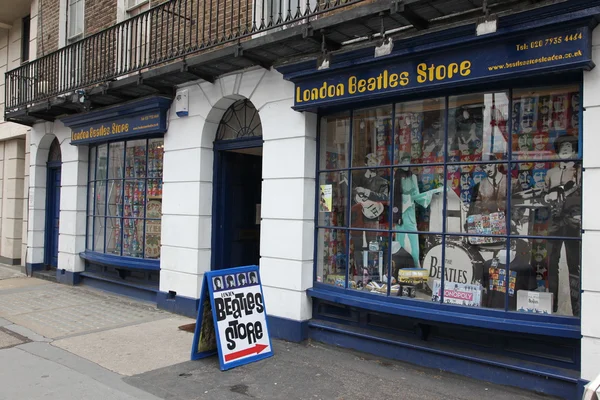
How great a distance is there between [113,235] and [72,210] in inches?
58.3

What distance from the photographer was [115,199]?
1011 cm

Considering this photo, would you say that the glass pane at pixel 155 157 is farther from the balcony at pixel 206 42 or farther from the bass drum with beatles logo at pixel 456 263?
the bass drum with beatles logo at pixel 456 263

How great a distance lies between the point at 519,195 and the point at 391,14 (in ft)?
7.62

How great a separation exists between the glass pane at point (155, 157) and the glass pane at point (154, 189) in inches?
3.8

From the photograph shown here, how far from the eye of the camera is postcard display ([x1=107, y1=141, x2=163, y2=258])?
30.1 ft

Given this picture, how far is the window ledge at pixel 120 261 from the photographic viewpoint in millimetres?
8859

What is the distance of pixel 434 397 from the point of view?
478cm

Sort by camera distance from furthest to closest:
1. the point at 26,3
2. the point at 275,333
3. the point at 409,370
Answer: the point at 26,3 < the point at 275,333 < the point at 409,370

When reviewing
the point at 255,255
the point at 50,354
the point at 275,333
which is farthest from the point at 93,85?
the point at 275,333

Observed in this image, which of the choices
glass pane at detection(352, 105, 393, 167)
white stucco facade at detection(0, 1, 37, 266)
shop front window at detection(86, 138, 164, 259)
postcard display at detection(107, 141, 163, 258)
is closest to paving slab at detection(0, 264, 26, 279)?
white stucco facade at detection(0, 1, 37, 266)

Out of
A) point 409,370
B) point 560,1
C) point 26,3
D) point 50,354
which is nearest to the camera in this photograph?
point 560,1

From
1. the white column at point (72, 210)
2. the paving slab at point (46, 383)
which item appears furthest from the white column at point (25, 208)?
the paving slab at point (46, 383)

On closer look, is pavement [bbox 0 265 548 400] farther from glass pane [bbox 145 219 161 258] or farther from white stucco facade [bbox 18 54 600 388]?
glass pane [bbox 145 219 161 258]

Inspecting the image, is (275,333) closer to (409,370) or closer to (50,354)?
(409,370)
